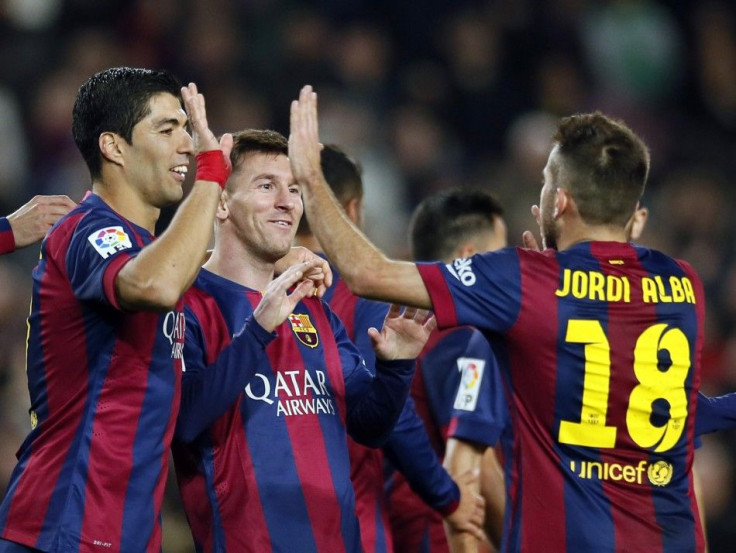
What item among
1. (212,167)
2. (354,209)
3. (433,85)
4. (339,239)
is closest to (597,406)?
(339,239)

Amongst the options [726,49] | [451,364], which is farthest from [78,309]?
[726,49]

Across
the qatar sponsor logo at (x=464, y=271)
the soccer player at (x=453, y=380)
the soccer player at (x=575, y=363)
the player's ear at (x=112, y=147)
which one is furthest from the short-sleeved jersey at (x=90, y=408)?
the soccer player at (x=453, y=380)

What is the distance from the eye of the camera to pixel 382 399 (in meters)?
4.46

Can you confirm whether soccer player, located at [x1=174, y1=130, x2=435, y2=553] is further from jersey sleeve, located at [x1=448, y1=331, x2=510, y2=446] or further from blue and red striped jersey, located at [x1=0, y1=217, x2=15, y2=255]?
jersey sleeve, located at [x1=448, y1=331, x2=510, y2=446]

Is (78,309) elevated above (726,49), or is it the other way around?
(726,49)

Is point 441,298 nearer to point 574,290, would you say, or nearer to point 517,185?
point 574,290

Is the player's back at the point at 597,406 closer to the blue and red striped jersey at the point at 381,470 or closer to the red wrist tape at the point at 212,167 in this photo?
the blue and red striped jersey at the point at 381,470

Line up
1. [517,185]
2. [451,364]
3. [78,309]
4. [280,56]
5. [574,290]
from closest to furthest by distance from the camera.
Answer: [78,309], [574,290], [451,364], [517,185], [280,56]

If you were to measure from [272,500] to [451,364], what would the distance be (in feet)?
5.49

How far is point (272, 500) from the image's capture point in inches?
Result: 166

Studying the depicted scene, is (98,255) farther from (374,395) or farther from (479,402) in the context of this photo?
(479,402)

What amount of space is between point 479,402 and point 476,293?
143cm

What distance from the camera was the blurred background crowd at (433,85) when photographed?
9875mm

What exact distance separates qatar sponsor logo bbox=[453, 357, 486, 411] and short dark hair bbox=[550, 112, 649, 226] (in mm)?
1341
